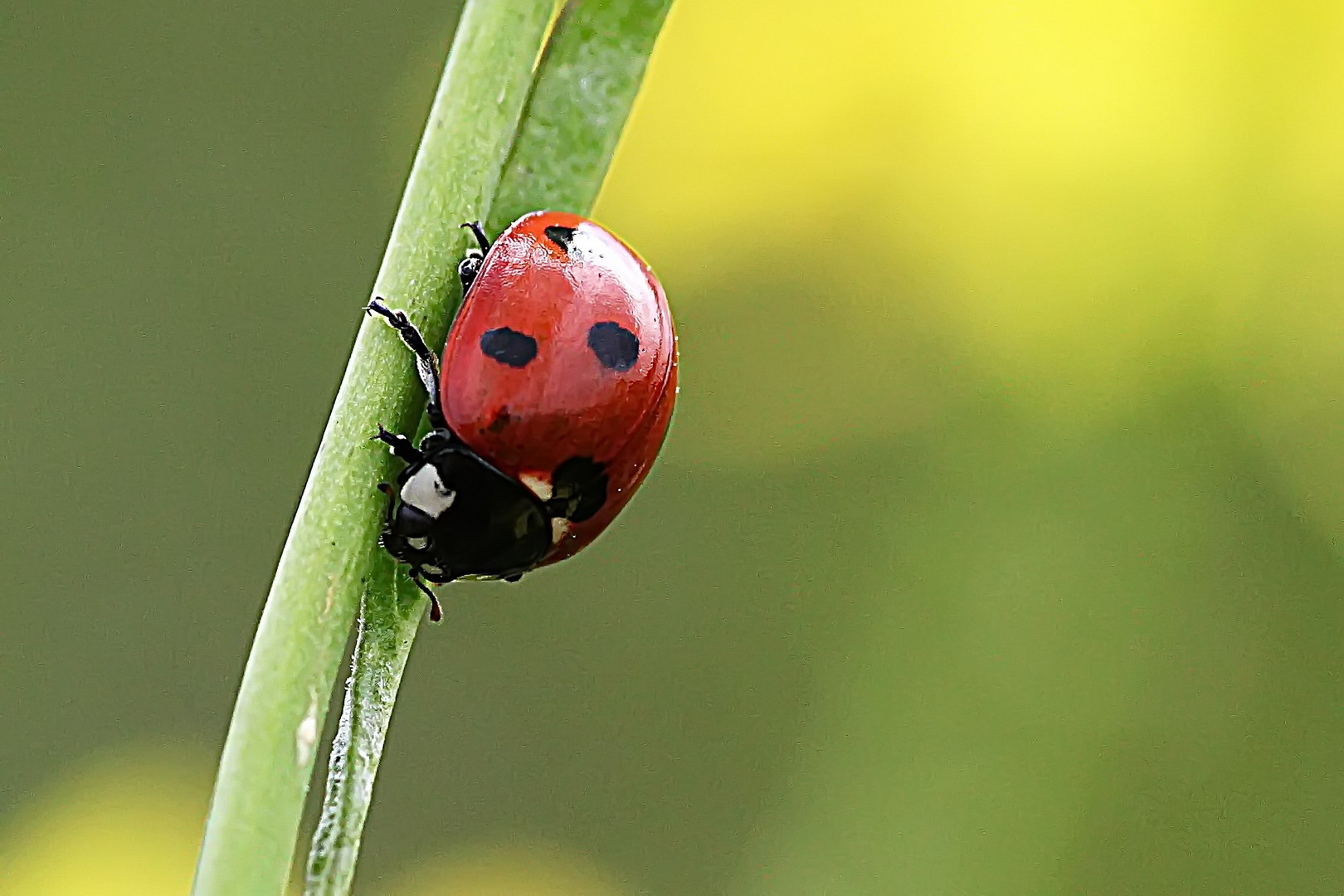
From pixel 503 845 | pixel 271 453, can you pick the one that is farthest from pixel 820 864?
pixel 271 453

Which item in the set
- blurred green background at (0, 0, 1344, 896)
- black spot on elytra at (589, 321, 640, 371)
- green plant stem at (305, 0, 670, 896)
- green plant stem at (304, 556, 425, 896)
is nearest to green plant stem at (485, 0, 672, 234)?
green plant stem at (305, 0, 670, 896)

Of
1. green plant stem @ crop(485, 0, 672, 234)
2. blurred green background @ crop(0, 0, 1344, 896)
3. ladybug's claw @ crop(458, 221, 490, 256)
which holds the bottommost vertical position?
blurred green background @ crop(0, 0, 1344, 896)

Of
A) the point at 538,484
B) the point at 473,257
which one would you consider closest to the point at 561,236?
the point at 473,257

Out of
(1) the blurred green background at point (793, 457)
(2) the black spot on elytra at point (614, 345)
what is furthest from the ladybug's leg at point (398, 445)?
(1) the blurred green background at point (793, 457)

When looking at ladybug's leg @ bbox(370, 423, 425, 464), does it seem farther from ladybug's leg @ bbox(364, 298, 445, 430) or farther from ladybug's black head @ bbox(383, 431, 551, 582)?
ladybug's black head @ bbox(383, 431, 551, 582)

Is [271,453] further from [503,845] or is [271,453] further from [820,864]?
[820,864]

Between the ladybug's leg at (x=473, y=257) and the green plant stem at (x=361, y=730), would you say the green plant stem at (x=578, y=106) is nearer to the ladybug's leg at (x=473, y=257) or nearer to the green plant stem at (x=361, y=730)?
the ladybug's leg at (x=473, y=257)
